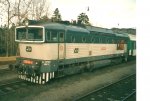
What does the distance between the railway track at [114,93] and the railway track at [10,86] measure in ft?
12.8

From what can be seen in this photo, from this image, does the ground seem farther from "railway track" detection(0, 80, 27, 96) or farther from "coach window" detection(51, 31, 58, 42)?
"coach window" detection(51, 31, 58, 42)

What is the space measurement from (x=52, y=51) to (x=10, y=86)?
124 inches

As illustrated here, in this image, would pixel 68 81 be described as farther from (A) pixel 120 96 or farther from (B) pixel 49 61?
(A) pixel 120 96

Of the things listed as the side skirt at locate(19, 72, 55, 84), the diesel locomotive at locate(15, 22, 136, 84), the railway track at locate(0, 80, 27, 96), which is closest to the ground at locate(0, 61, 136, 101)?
the side skirt at locate(19, 72, 55, 84)

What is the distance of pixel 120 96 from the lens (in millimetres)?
10984

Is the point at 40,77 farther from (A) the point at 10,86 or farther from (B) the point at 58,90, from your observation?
(A) the point at 10,86

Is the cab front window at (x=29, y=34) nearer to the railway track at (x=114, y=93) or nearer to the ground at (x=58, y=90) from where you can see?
the ground at (x=58, y=90)

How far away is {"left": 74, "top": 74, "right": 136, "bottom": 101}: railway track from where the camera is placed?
10.2 m

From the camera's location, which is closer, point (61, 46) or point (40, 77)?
point (40, 77)

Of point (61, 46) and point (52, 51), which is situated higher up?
point (61, 46)

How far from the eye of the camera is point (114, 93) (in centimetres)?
1149

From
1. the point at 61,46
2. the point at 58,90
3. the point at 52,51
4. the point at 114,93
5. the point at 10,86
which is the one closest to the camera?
the point at 114,93

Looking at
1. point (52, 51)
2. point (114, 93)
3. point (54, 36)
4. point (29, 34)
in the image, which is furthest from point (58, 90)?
point (29, 34)

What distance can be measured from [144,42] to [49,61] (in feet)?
36.3
